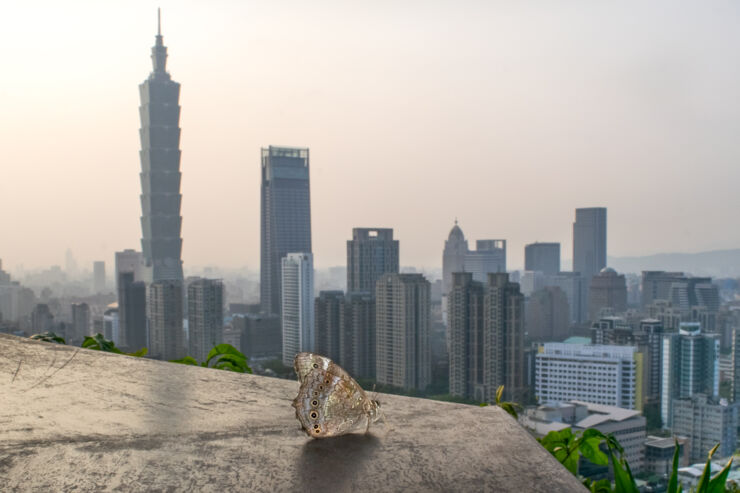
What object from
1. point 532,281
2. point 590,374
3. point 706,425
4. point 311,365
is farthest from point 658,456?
point 532,281

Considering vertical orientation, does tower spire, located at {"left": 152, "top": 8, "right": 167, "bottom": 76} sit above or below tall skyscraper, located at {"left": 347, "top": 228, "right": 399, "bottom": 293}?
above

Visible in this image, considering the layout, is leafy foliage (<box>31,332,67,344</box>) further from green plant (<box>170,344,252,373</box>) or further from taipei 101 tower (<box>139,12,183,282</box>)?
taipei 101 tower (<box>139,12,183,282</box>)

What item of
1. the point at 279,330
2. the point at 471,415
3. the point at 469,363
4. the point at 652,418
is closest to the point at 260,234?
the point at 279,330

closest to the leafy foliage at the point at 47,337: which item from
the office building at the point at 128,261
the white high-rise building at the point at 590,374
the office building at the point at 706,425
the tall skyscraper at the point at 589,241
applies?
the office building at the point at 706,425

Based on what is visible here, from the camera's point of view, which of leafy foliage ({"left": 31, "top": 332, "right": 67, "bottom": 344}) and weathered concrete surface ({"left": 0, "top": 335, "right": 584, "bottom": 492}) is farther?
leafy foliage ({"left": 31, "top": 332, "right": 67, "bottom": 344})

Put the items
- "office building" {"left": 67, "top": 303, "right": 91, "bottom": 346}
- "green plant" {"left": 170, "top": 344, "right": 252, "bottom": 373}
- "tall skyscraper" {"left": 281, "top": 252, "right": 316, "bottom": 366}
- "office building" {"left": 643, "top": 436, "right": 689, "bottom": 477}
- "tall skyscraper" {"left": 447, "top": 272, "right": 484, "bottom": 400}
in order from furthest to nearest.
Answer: "tall skyscraper" {"left": 281, "top": 252, "right": 316, "bottom": 366} < "tall skyscraper" {"left": 447, "top": 272, "right": 484, "bottom": 400} < "office building" {"left": 67, "top": 303, "right": 91, "bottom": 346} < "office building" {"left": 643, "top": 436, "right": 689, "bottom": 477} < "green plant" {"left": 170, "top": 344, "right": 252, "bottom": 373}

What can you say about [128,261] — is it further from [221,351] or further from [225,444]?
[225,444]

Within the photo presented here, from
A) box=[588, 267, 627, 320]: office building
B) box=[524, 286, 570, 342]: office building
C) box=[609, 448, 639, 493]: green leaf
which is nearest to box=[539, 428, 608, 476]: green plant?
box=[609, 448, 639, 493]: green leaf
